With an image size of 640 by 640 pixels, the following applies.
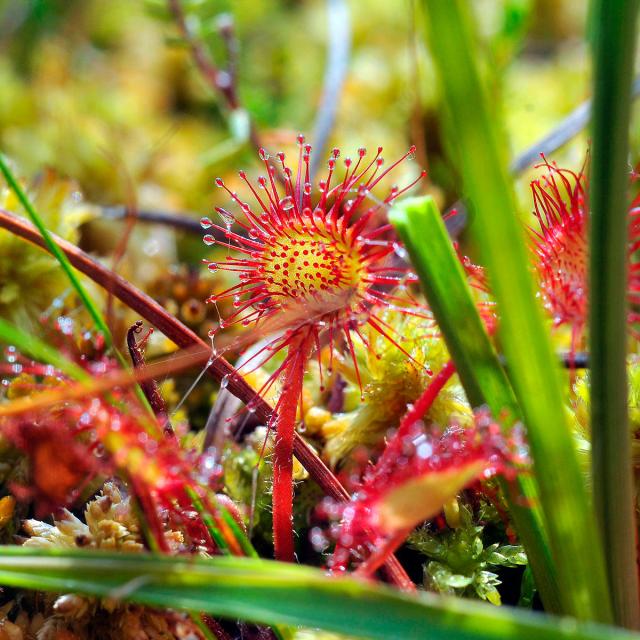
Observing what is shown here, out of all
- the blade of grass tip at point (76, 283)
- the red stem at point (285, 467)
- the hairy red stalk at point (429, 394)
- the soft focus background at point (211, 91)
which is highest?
the soft focus background at point (211, 91)

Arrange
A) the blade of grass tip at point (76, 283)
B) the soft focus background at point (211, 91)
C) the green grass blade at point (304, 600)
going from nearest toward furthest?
the green grass blade at point (304, 600) < the blade of grass tip at point (76, 283) < the soft focus background at point (211, 91)

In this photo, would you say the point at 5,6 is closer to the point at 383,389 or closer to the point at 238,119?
the point at 238,119

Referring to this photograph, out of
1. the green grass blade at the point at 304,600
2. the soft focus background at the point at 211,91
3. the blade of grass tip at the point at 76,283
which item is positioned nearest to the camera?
the green grass blade at the point at 304,600

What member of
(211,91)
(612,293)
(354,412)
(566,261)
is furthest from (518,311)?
(211,91)

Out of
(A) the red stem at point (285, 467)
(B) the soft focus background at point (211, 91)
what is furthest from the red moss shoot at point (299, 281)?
(B) the soft focus background at point (211, 91)

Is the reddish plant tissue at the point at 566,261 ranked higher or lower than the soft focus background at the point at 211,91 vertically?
lower

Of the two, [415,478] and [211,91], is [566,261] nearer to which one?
[415,478]

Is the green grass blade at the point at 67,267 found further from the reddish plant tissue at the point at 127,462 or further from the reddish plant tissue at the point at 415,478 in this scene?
the reddish plant tissue at the point at 415,478
